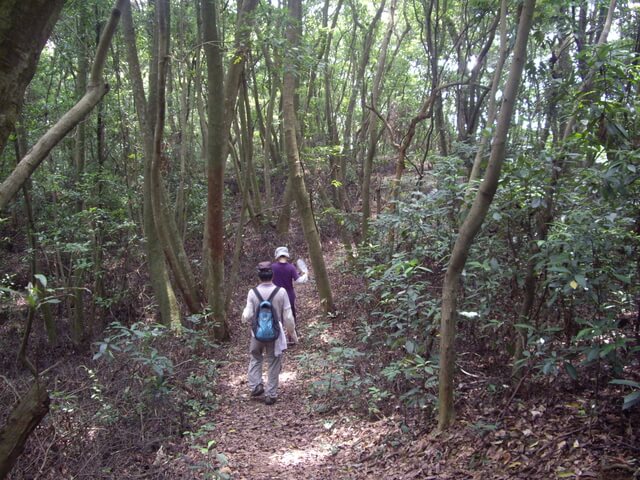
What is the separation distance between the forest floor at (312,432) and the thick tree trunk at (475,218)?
0.35 meters

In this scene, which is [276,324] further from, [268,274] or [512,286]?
[512,286]

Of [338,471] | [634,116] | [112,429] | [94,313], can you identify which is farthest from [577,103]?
Answer: [94,313]

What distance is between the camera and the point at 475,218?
3.68m

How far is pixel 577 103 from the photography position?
392cm

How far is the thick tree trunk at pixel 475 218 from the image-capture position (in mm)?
3521

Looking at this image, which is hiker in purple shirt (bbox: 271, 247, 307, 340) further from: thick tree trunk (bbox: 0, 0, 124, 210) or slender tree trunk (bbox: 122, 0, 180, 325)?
thick tree trunk (bbox: 0, 0, 124, 210)

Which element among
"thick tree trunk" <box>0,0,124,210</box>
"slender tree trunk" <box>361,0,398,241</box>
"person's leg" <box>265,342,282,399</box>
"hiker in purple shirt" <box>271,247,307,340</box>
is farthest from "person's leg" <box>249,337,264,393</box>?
"slender tree trunk" <box>361,0,398,241</box>

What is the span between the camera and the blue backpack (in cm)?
615

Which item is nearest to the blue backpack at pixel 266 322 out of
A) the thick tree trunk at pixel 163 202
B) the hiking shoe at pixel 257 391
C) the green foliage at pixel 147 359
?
the hiking shoe at pixel 257 391

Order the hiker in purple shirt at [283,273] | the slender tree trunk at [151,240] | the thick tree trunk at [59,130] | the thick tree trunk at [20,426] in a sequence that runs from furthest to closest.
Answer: the slender tree trunk at [151,240] → the hiker in purple shirt at [283,273] → the thick tree trunk at [20,426] → the thick tree trunk at [59,130]

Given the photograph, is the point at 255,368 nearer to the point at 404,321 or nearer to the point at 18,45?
the point at 404,321

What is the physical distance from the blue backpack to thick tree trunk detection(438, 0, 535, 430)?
253cm

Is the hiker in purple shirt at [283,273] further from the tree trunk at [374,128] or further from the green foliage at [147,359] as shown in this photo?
the tree trunk at [374,128]

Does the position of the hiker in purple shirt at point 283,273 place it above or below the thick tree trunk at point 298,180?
below
